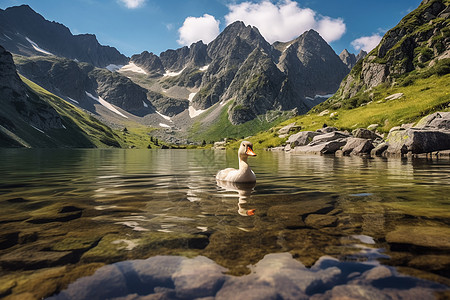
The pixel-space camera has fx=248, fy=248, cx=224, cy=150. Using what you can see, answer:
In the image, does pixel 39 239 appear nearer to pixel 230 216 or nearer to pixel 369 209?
pixel 230 216

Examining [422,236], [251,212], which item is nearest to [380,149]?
[251,212]

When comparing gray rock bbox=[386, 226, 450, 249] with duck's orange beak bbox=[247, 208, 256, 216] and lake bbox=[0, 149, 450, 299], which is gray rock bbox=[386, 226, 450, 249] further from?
duck's orange beak bbox=[247, 208, 256, 216]

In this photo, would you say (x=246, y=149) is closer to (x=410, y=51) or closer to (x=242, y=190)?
(x=242, y=190)

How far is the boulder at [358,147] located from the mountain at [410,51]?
58759 mm

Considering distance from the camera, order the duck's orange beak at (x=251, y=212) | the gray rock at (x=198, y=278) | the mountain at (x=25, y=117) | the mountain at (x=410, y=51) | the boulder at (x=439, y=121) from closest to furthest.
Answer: the gray rock at (x=198, y=278) < the duck's orange beak at (x=251, y=212) < the boulder at (x=439, y=121) < the mountain at (x=410, y=51) < the mountain at (x=25, y=117)

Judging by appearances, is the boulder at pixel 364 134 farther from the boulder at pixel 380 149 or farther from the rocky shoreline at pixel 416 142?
the boulder at pixel 380 149

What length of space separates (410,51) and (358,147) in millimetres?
109676

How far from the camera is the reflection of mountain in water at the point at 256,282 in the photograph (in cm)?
307

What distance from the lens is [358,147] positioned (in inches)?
1591

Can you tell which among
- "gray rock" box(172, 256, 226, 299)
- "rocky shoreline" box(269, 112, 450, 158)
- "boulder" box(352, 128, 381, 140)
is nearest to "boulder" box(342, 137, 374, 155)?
"rocky shoreline" box(269, 112, 450, 158)

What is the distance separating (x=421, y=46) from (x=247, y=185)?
144 meters

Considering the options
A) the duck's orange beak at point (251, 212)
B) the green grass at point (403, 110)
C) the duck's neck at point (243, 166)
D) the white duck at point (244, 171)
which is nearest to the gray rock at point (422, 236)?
the duck's orange beak at point (251, 212)

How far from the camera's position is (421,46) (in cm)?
11431

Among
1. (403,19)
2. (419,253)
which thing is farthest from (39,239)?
(403,19)
